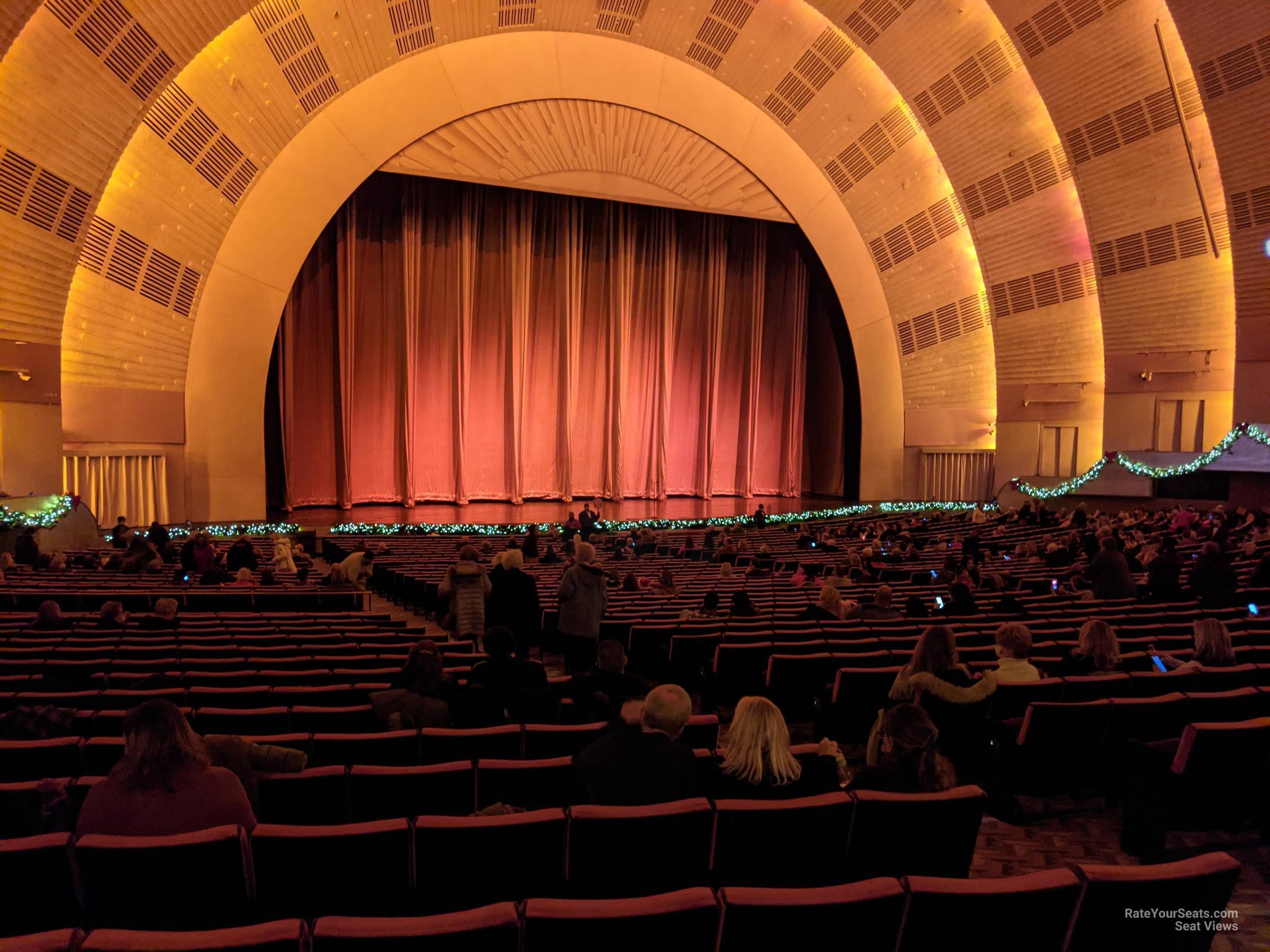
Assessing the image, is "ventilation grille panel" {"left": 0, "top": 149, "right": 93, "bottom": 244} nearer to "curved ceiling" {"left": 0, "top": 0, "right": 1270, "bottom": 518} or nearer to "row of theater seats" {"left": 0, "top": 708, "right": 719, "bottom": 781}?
"curved ceiling" {"left": 0, "top": 0, "right": 1270, "bottom": 518}

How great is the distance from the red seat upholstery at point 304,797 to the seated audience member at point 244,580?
662 centimetres

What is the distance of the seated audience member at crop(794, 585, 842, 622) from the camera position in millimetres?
6891

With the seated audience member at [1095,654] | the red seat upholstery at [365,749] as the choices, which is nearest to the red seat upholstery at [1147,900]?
the red seat upholstery at [365,749]

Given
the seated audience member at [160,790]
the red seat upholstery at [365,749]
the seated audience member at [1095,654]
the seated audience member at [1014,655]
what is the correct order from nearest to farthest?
the seated audience member at [160,790] → the red seat upholstery at [365,749] → the seated audience member at [1014,655] → the seated audience member at [1095,654]

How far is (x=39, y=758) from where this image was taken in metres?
3.22

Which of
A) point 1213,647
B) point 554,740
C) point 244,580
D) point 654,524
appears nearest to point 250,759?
point 554,740

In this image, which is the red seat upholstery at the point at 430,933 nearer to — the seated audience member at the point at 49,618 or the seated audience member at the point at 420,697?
the seated audience member at the point at 420,697

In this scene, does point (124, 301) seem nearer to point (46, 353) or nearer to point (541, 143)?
point (46, 353)

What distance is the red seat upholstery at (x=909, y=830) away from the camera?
8.79ft

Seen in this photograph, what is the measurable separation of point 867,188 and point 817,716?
19061mm

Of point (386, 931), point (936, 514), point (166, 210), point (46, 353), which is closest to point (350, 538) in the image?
point (46, 353)

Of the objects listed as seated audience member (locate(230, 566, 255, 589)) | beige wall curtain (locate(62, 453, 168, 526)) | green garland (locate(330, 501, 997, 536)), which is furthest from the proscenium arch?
seated audience member (locate(230, 566, 255, 589))

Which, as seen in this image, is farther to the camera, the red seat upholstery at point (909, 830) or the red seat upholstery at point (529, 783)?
the red seat upholstery at point (529, 783)

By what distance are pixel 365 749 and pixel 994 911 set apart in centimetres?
224
